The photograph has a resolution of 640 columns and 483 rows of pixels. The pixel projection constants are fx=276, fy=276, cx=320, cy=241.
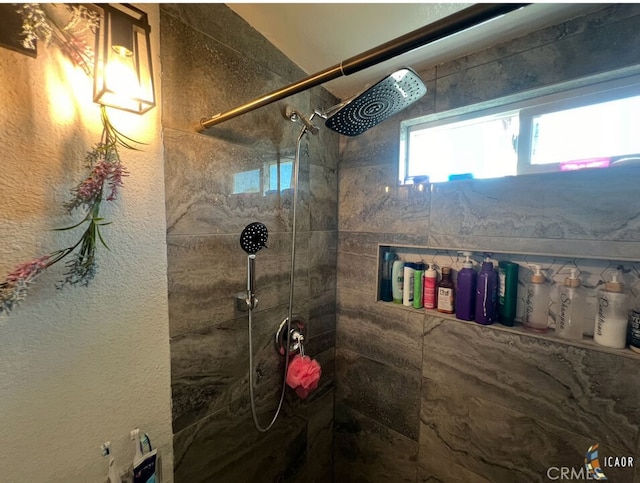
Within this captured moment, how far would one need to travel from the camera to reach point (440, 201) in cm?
114

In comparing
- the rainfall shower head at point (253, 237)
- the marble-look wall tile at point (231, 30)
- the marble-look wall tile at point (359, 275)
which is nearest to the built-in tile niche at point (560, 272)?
the marble-look wall tile at point (359, 275)

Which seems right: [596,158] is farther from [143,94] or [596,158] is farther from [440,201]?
[143,94]

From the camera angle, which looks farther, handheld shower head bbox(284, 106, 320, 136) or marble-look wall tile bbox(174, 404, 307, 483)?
handheld shower head bbox(284, 106, 320, 136)

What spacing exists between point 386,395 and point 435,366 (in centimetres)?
31

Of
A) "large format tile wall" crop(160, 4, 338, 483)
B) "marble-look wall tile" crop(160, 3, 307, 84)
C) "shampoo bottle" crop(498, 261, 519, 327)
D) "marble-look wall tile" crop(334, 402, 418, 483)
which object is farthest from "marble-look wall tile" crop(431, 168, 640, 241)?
"marble-look wall tile" crop(334, 402, 418, 483)

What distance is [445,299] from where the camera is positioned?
113 centimetres

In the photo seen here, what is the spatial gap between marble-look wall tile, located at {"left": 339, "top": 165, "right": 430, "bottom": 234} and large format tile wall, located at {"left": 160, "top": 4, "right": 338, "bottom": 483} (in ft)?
0.60

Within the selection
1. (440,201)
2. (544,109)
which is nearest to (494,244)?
(440,201)

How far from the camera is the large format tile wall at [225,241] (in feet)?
2.78

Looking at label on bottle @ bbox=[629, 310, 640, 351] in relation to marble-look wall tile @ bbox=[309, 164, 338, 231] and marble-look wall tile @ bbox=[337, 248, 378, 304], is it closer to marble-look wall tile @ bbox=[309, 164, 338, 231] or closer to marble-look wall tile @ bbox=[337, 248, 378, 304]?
marble-look wall tile @ bbox=[337, 248, 378, 304]

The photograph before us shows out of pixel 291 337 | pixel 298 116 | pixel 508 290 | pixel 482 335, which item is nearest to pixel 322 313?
pixel 291 337

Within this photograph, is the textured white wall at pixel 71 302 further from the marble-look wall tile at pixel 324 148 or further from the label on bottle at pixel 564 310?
the label on bottle at pixel 564 310

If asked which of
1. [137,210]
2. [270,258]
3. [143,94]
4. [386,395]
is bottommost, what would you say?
[386,395]
